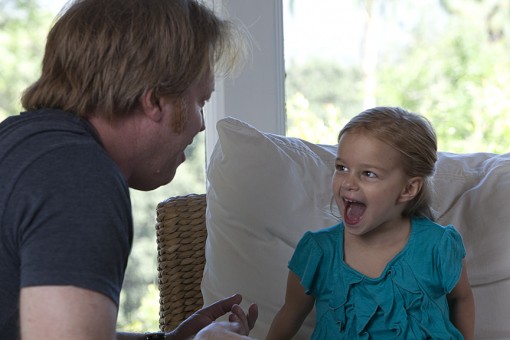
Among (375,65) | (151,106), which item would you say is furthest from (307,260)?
(375,65)

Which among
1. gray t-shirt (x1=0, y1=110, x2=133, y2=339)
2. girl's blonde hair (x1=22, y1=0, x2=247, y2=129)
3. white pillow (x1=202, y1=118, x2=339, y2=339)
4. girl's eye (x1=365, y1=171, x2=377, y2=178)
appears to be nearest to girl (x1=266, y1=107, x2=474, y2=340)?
girl's eye (x1=365, y1=171, x2=377, y2=178)

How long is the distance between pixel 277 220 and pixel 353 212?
0.27 meters

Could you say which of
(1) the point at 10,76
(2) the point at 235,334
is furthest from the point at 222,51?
(1) the point at 10,76

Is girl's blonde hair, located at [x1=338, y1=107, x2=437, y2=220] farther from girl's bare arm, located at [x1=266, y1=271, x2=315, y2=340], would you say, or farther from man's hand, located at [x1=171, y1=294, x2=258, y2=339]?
man's hand, located at [x1=171, y1=294, x2=258, y2=339]

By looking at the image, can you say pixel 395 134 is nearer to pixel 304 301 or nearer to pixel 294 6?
pixel 304 301

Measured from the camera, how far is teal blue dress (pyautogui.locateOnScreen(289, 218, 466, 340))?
1.81 meters

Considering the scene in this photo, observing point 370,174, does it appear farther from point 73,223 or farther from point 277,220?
point 73,223

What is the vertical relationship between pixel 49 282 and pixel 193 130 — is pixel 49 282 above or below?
below

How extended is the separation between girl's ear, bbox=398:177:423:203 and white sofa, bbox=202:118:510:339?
245mm

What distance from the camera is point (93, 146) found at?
117 centimetres

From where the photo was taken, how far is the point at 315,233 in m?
1.93

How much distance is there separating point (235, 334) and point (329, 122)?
144 cm

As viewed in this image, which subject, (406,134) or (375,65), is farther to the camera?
(375,65)

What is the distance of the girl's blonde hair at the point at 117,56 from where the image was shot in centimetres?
127
